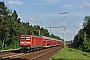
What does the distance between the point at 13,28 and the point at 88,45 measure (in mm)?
23112

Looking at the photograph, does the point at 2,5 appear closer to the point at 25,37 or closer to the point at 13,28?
the point at 13,28

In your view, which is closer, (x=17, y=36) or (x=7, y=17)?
(x=7, y=17)

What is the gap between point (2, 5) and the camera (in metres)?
62.8

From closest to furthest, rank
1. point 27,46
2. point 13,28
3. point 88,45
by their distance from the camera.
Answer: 1. point 27,46
2. point 88,45
3. point 13,28

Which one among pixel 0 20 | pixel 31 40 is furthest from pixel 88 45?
pixel 0 20

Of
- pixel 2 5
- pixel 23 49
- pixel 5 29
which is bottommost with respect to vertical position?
pixel 23 49

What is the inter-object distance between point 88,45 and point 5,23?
22906mm

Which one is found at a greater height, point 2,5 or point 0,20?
point 2,5

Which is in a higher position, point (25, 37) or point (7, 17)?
point (7, 17)

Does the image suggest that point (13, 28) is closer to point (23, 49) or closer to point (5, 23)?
point (5, 23)

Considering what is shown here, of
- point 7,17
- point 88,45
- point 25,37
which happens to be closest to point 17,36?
point 7,17

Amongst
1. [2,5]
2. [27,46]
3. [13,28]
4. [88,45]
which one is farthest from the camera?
[13,28]

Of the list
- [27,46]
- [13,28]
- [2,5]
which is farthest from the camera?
[13,28]

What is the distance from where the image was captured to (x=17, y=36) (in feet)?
232
